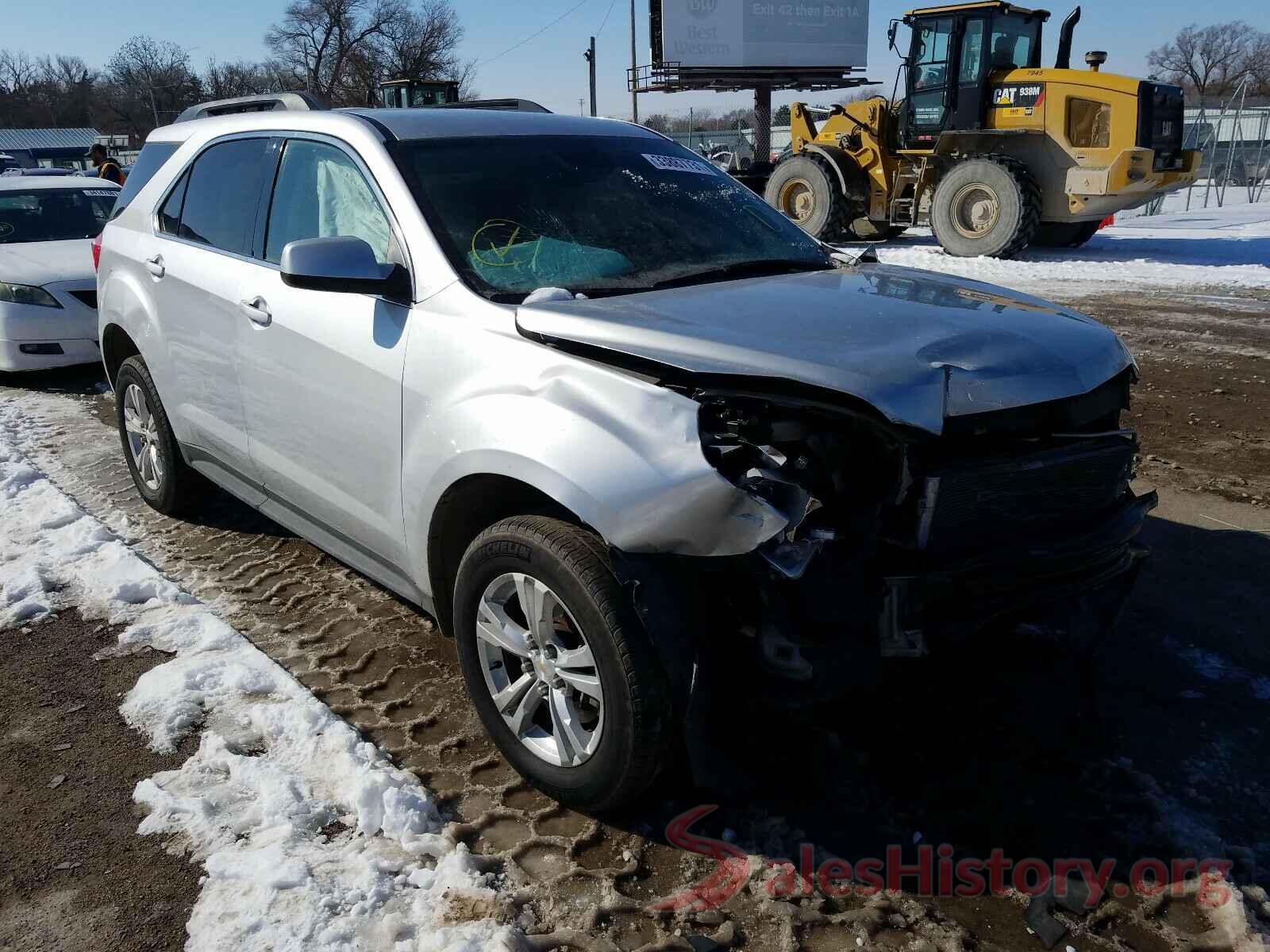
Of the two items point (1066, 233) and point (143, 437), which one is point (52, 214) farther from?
point (1066, 233)

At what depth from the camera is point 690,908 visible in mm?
2320

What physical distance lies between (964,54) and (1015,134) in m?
1.42

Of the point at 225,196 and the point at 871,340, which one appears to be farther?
the point at 225,196

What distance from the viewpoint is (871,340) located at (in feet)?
8.05

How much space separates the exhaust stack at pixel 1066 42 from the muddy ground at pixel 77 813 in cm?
1448

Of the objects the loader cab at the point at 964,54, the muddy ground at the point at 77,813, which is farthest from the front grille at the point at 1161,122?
the muddy ground at the point at 77,813

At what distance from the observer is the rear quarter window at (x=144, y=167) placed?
15.4 ft

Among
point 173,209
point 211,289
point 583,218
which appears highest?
point 173,209

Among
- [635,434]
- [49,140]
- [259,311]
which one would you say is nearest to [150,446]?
[259,311]

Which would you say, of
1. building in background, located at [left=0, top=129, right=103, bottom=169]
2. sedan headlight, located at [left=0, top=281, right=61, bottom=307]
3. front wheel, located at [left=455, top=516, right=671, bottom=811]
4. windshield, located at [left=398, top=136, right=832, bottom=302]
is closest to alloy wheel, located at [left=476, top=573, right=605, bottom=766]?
front wheel, located at [left=455, top=516, right=671, bottom=811]

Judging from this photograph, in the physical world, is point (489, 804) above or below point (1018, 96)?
below

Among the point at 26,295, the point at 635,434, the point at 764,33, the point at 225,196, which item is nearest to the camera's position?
the point at 635,434

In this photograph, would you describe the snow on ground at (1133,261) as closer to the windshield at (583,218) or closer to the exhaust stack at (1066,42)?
the exhaust stack at (1066,42)

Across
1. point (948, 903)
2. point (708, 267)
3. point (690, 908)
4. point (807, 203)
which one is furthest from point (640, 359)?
point (807, 203)
